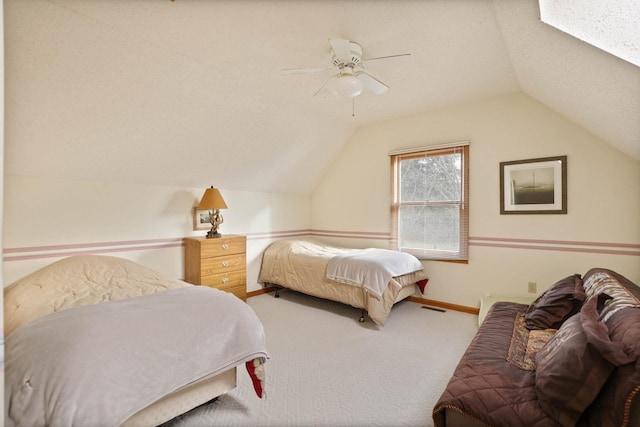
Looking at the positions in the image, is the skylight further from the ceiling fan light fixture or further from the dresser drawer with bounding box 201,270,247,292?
the dresser drawer with bounding box 201,270,247,292

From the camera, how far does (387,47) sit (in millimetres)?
2391

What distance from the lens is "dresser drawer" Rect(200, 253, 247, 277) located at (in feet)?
11.6

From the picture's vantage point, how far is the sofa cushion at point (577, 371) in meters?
1.17

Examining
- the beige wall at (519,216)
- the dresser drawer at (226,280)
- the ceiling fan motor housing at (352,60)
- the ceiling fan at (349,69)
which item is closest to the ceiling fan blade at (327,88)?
the ceiling fan at (349,69)

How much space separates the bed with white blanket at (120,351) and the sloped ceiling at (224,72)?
137 cm

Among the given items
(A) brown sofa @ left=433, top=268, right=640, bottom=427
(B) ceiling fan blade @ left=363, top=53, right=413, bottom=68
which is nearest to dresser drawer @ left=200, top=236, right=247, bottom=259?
(B) ceiling fan blade @ left=363, top=53, right=413, bottom=68

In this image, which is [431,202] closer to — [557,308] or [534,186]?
[534,186]

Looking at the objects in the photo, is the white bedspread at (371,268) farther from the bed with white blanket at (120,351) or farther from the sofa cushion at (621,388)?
the sofa cushion at (621,388)

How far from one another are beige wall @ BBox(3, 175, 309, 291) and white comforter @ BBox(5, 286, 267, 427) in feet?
5.16

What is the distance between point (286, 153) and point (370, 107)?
131 cm

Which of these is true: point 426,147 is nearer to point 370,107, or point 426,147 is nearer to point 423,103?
point 423,103

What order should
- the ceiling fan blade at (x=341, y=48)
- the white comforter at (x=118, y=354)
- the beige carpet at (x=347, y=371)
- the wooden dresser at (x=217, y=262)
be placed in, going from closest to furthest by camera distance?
the white comforter at (x=118, y=354) < the beige carpet at (x=347, y=371) < the ceiling fan blade at (x=341, y=48) < the wooden dresser at (x=217, y=262)

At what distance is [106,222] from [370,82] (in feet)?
9.70

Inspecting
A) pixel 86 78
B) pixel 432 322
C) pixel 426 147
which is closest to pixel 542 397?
pixel 432 322
